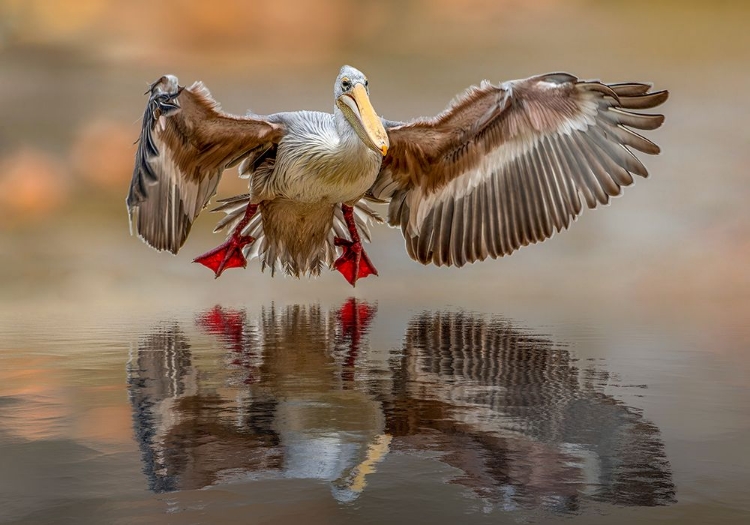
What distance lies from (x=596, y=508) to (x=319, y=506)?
1.05 meters

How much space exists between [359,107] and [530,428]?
3.90 meters

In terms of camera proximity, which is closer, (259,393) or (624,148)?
(259,393)

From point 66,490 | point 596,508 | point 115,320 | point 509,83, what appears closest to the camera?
point 596,508

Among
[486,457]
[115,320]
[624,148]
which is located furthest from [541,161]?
[115,320]

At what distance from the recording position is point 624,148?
7934mm

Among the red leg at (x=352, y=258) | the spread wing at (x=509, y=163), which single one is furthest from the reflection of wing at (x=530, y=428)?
the red leg at (x=352, y=258)

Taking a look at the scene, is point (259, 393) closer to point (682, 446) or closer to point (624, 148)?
point (682, 446)

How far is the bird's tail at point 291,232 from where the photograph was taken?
9.25m

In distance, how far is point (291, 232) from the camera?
30.7 feet

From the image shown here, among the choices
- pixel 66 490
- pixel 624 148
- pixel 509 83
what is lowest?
pixel 66 490

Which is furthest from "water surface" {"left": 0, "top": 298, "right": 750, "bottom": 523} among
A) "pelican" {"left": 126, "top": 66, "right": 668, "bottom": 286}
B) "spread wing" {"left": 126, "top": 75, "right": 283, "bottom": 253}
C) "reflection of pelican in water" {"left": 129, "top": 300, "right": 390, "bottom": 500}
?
"pelican" {"left": 126, "top": 66, "right": 668, "bottom": 286}

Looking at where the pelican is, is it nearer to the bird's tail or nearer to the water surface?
the bird's tail

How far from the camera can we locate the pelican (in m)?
7.68

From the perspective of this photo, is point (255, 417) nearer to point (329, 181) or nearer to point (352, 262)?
point (329, 181)
